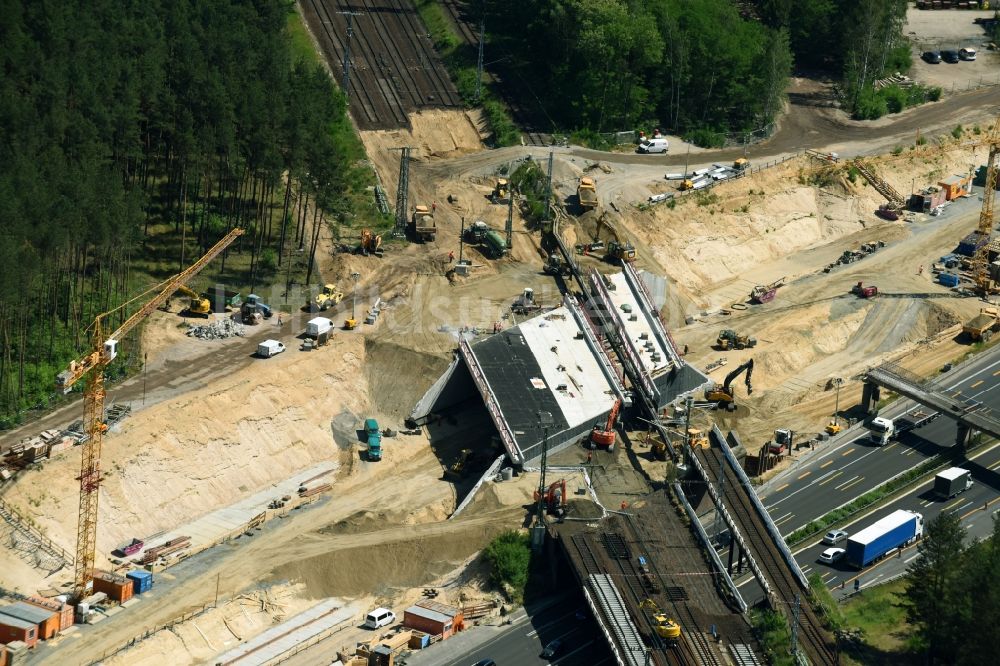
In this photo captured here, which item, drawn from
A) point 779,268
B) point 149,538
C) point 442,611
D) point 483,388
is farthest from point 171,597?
point 779,268

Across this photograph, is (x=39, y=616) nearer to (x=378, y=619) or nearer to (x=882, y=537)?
(x=378, y=619)

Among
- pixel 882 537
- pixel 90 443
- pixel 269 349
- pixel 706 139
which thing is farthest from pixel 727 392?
pixel 90 443

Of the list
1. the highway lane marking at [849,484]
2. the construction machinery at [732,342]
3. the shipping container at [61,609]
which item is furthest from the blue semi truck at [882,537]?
the shipping container at [61,609]

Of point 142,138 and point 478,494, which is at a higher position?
point 142,138

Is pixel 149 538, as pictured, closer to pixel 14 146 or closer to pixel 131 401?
pixel 131 401

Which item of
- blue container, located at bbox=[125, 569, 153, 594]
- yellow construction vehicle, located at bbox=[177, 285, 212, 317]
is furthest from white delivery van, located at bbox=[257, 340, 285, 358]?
blue container, located at bbox=[125, 569, 153, 594]
